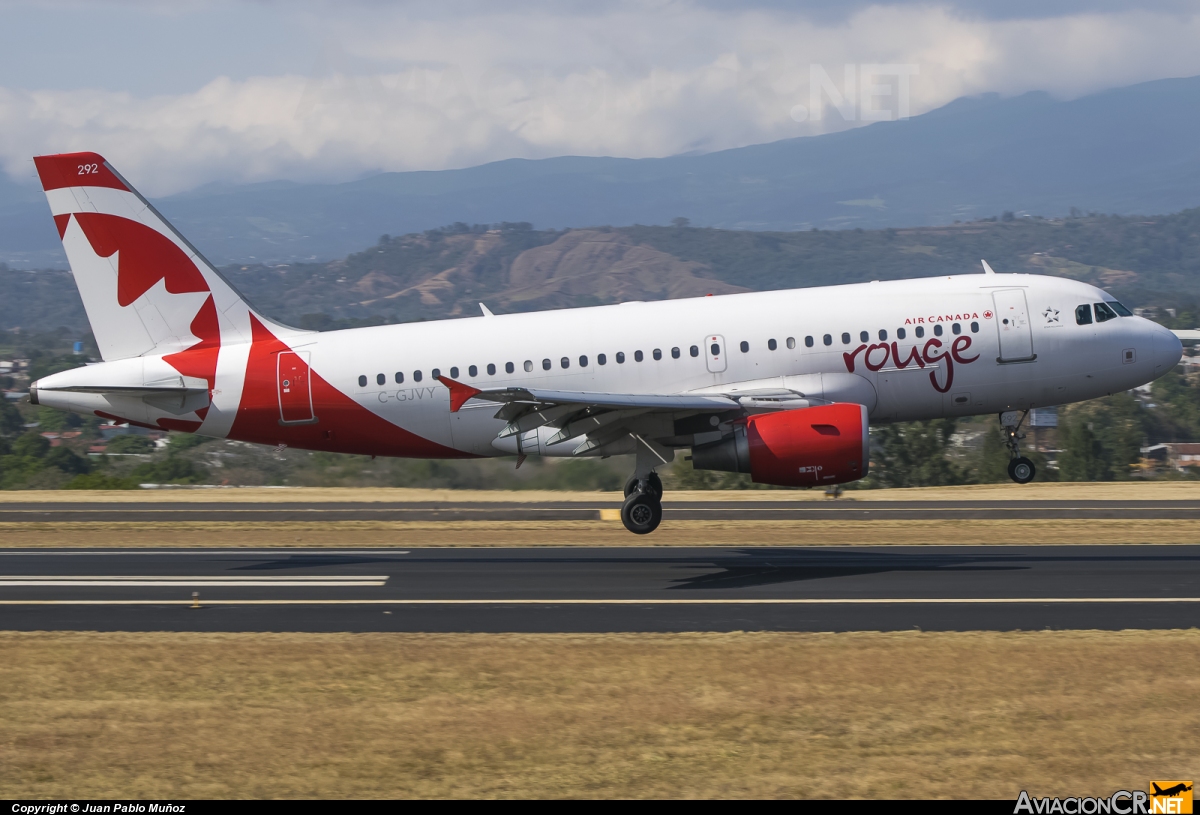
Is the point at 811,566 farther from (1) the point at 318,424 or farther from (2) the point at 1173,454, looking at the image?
(2) the point at 1173,454

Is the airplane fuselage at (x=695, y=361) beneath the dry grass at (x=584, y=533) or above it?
above

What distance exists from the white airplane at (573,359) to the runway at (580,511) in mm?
7601

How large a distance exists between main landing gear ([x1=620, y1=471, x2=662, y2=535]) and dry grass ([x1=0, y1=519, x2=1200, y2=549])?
242cm

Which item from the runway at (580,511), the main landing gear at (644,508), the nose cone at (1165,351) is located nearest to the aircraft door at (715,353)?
the main landing gear at (644,508)

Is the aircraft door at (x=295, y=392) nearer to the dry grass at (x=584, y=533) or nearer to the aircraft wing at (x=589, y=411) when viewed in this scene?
the dry grass at (x=584, y=533)

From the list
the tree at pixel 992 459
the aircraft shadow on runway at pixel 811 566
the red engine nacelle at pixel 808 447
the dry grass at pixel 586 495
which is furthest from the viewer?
the tree at pixel 992 459

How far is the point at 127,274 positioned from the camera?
82.0 feet

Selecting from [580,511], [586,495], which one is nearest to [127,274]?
[580,511]

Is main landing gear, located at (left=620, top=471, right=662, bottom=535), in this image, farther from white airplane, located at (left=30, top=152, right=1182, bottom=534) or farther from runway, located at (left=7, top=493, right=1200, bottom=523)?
runway, located at (left=7, top=493, right=1200, bottom=523)

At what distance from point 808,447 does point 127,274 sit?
47.0ft

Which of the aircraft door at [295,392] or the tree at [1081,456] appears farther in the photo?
the tree at [1081,456]

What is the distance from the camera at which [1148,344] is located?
24078 millimetres

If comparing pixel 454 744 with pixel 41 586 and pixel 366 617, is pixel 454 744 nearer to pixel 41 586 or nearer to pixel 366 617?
pixel 366 617

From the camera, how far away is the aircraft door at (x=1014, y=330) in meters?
23.6
